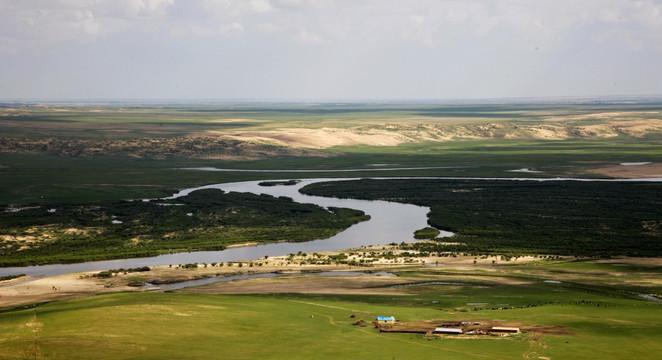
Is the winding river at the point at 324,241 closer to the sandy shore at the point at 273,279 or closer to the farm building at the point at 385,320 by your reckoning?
the sandy shore at the point at 273,279

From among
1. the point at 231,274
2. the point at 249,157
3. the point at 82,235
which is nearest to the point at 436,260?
the point at 231,274

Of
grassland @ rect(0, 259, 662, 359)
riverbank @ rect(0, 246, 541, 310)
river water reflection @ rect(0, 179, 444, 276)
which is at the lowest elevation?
river water reflection @ rect(0, 179, 444, 276)

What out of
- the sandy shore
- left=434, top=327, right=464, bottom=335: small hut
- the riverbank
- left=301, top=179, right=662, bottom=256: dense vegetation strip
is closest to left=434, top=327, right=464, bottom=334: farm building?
left=434, top=327, right=464, bottom=335: small hut

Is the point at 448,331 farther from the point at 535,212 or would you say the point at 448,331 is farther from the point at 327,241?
the point at 535,212

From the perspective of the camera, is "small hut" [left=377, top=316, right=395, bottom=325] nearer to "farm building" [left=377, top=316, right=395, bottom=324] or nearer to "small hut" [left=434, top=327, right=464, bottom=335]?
"farm building" [left=377, top=316, right=395, bottom=324]

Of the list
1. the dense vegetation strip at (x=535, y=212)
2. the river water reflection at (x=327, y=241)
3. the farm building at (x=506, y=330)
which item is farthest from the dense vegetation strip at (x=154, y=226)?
the farm building at (x=506, y=330)

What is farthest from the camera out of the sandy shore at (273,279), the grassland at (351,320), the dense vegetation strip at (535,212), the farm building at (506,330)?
the dense vegetation strip at (535,212)
